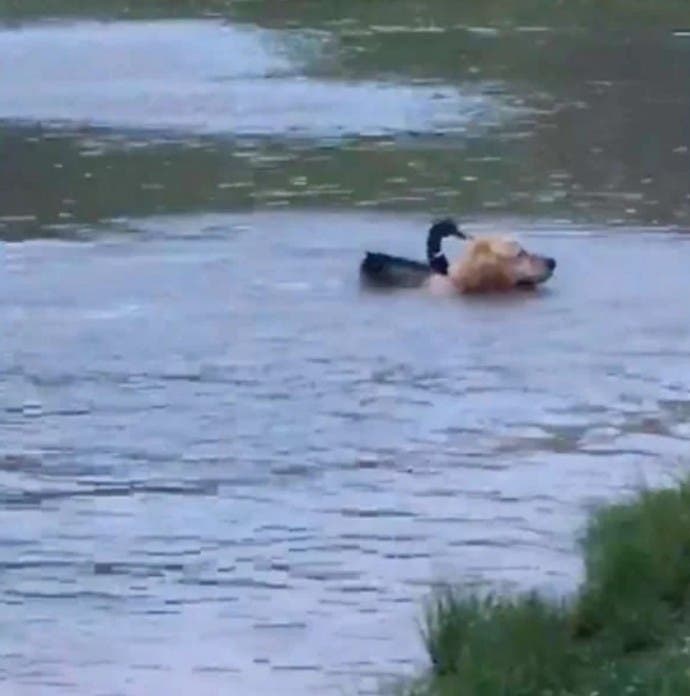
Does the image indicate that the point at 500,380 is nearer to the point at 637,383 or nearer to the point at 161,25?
the point at 637,383

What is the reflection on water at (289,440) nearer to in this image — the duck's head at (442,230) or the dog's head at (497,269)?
the dog's head at (497,269)

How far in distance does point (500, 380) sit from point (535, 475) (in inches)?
88.8

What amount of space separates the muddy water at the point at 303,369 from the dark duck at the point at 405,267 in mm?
225

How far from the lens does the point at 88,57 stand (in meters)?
31.4

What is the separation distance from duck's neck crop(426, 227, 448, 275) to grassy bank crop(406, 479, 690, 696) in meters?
7.26

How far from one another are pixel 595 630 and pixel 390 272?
8.11 m

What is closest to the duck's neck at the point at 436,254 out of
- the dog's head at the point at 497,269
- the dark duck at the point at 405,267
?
the dark duck at the point at 405,267

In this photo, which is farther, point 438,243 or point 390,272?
point 438,243

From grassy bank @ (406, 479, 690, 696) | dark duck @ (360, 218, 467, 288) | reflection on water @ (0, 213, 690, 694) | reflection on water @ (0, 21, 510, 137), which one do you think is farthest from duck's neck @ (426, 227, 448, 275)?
grassy bank @ (406, 479, 690, 696)

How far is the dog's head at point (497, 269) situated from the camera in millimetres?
15789

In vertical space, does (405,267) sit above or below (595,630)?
above

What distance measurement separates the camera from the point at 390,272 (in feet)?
52.4

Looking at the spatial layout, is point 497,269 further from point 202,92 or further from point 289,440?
point 202,92

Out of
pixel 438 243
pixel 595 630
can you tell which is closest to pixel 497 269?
pixel 438 243
